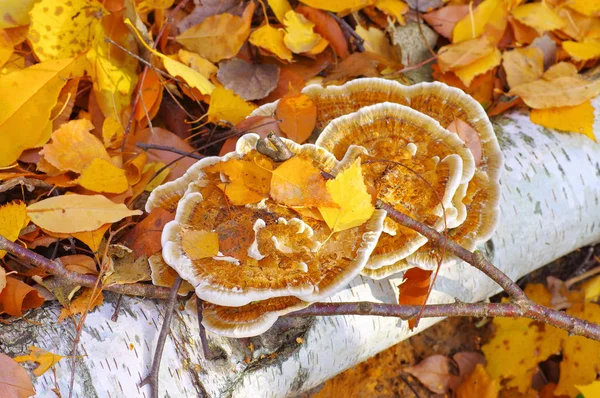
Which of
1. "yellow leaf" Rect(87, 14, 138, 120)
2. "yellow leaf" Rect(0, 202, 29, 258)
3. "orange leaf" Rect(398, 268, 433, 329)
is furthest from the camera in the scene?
"yellow leaf" Rect(87, 14, 138, 120)

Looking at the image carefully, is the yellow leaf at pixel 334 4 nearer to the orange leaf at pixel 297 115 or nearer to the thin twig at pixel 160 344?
the orange leaf at pixel 297 115

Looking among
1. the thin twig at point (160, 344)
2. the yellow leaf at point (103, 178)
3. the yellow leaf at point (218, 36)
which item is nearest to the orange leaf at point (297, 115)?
the yellow leaf at point (218, 36)

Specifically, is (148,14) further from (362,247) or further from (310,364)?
(310,364)

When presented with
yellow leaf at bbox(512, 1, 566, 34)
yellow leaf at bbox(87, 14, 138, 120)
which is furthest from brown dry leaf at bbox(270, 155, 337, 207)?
yellow leaf at bbox(512, 1, 566, 34)

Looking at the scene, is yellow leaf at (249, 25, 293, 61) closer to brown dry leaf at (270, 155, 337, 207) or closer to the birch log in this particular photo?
brown dry leaf at (270, 155, 337, 207)

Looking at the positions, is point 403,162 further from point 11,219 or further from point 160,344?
point 11,219

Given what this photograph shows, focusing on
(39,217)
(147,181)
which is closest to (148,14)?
(147,181)

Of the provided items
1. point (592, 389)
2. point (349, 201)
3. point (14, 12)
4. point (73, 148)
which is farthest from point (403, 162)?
point (592, 389)
